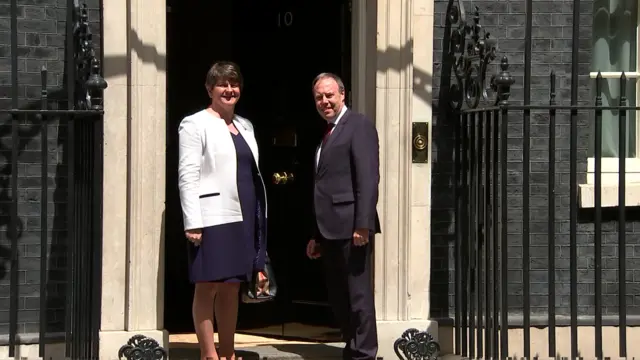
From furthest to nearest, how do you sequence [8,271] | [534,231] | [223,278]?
[534,231]
[8,271]
[223,278]

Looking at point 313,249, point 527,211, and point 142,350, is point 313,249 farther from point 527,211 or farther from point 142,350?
point 527,211

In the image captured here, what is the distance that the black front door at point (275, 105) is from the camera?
7.65 m

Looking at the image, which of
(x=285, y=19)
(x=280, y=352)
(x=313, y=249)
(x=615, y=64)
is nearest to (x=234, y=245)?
(x=313, y=249)

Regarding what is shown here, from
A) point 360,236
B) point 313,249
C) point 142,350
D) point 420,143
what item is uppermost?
point 420,143

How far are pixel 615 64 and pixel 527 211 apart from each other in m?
1.89

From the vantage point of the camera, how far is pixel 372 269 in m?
7.05

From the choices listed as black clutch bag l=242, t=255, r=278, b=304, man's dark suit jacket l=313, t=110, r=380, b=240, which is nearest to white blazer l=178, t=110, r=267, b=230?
black clutch bag l=242, t=255, r=278, b=304

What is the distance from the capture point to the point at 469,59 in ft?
22.2

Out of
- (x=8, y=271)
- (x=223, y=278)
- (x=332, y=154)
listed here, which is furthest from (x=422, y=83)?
(x=8, y=271)

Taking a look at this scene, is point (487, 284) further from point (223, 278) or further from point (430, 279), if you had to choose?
point (223, 278)

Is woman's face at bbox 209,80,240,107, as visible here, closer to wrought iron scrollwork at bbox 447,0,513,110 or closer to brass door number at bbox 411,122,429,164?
brass door number at bbox 411,122,429,164

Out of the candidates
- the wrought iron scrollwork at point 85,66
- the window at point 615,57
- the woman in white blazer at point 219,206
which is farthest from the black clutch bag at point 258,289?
the window at point 615,57

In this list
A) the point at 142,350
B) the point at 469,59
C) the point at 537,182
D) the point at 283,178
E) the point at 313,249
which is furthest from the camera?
the point at 283,178

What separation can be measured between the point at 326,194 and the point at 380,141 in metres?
0.73
